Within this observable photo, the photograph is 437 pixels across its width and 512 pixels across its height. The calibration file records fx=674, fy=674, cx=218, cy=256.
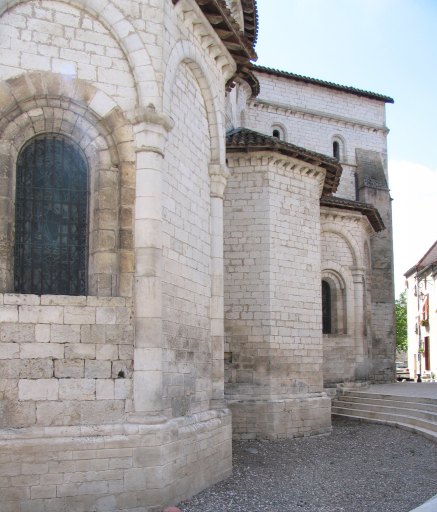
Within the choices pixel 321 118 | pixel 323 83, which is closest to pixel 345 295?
pixel 321 118

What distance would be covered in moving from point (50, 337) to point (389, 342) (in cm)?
1927

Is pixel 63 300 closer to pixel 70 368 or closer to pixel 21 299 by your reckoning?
pixel 21 299

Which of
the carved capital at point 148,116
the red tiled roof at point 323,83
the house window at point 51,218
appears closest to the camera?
the house window at point 51,218

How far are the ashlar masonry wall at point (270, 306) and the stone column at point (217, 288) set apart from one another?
3808 mm

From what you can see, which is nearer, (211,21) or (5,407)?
(5,407)

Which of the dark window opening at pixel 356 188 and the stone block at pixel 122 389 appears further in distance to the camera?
the dark window opening at pixel 356 188

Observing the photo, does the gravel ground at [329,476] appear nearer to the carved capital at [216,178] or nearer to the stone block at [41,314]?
the stone block at [41,314]

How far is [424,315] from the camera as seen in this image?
40.0 metres

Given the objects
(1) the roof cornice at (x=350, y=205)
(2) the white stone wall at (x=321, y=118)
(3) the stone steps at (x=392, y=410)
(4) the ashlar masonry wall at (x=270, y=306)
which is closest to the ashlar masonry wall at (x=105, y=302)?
(4) the ashlar masonry wall at (x=270, y=306)

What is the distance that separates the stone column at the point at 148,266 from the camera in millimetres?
7809

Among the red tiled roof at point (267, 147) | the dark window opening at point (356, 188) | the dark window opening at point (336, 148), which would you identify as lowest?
the red tiled roof at point (267, 147)

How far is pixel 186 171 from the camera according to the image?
950cm

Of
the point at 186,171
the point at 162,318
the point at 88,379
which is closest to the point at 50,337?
the point at 88,379

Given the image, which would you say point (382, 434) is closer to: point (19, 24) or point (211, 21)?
point (211, 21)
